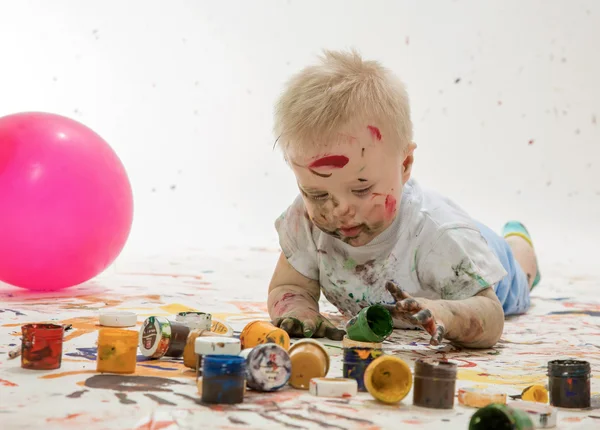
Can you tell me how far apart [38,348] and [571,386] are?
73cm

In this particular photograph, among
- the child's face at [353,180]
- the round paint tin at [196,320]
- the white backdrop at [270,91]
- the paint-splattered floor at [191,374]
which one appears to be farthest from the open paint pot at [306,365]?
the white backdrop at [270,91]

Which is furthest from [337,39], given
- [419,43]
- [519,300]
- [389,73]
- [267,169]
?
[389,73]

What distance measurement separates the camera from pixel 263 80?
4090mm

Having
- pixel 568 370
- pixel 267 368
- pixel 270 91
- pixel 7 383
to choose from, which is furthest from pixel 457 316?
pixel 270 91

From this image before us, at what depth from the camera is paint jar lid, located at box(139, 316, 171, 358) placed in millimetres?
1286

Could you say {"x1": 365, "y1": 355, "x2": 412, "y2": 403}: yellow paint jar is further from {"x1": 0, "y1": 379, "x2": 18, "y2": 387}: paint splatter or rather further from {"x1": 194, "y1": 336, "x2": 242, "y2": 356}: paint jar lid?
{"x1": 0, "y1": 379, "x2": 18, "y2": 387}: paint splatter

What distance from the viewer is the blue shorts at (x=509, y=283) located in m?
2.04

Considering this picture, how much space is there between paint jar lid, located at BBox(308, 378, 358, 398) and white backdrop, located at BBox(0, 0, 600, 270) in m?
2.67

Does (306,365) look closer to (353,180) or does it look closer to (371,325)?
(371,325)

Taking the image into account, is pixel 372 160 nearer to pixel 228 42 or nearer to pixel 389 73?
pixel 389 73

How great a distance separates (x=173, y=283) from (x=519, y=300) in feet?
3.27

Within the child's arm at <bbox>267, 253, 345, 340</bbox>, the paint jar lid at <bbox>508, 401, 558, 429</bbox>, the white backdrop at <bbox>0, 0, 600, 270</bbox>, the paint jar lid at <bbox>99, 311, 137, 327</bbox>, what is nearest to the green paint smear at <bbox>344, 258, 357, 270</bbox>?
the child's arm at <bbox>267, 253, 345, 340</bbox>

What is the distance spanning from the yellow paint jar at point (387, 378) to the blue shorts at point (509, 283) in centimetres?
98

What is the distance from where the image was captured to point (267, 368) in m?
1.10
